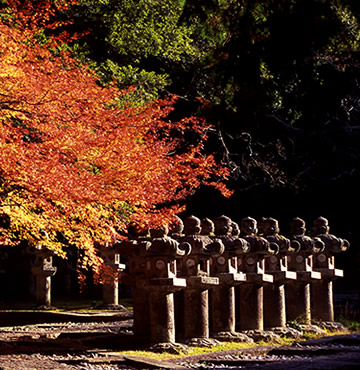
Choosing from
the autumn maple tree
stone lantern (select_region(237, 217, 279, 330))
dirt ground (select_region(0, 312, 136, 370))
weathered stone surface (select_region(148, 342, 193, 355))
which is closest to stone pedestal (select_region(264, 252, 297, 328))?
stone lantern (select_region(237, 217, 279, 330))

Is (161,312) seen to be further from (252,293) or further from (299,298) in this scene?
(299,298)

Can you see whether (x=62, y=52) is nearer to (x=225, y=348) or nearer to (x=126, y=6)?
(x=126, y=6)

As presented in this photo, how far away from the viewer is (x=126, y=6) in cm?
2059

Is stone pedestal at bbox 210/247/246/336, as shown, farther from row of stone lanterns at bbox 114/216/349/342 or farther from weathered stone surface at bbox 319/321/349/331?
weathered stone surface at bbox 319/321/349/331

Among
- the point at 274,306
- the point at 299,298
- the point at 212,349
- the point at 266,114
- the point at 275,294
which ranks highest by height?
the point at 266,114

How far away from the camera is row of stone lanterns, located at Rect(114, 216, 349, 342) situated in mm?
13570

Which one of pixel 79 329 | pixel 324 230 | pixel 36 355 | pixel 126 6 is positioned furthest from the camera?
pixel 126 6

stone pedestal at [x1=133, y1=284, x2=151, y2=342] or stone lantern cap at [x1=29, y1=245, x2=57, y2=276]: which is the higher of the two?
stone lantern cap at [x1=29, y1=245, x2=57, y2=276]

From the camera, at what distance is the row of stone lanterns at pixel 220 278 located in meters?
13.6

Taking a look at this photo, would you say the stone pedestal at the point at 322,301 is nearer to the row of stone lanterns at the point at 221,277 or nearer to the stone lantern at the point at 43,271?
the row of stone lanterns at the point at 221,277

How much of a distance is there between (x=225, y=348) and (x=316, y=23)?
7.68 m

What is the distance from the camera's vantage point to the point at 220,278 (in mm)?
14969

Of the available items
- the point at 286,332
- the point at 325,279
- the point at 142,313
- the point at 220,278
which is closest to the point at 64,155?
the point at 142,313

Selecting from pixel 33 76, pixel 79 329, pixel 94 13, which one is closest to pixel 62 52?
pixel 94 13
